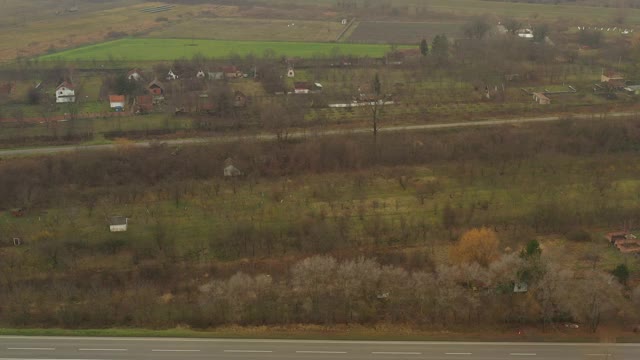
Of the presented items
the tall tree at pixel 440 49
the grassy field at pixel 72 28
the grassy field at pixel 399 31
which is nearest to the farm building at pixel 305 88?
the tall tree at pixel 440 49

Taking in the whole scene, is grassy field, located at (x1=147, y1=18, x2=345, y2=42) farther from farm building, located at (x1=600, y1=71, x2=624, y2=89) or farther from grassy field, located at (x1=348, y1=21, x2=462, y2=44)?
farm building, located at (x1=600, y1=71, x2=624, y2=89)

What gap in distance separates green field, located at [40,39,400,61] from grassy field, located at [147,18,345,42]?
3206 millimetres

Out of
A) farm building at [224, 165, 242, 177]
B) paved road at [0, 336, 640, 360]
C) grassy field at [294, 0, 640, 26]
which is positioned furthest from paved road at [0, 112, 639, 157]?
grassy field at [294, 0, 640, 26]

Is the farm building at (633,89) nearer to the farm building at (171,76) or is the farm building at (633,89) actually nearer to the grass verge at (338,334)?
the grass verge at (338,334)

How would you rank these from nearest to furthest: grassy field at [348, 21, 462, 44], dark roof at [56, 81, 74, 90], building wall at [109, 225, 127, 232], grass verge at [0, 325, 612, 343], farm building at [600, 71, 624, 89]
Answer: grass verge at [0, 325, 612, 343]
building wall at [109, 225, 127, 232]
dark roof at [56, 81, 74, 90]
farm building at [600, 71, 624, 89]
grassy field at [348, 21, 462, 44]

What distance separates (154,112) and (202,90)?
5.90 metres

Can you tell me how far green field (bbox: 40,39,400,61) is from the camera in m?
61.8

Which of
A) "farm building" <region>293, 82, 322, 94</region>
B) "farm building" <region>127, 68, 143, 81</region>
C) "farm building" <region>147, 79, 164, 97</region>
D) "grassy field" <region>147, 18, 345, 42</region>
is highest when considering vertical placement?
"grassy field" <region>147, 18, 345, 42</region>

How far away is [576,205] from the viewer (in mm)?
30312

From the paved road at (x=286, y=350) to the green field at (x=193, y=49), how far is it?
4465cm

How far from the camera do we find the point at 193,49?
214ft

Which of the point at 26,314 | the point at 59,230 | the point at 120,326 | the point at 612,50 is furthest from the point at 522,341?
the point at 612,50

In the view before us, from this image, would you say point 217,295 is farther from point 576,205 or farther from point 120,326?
point 576,205

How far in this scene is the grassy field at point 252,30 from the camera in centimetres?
7244
